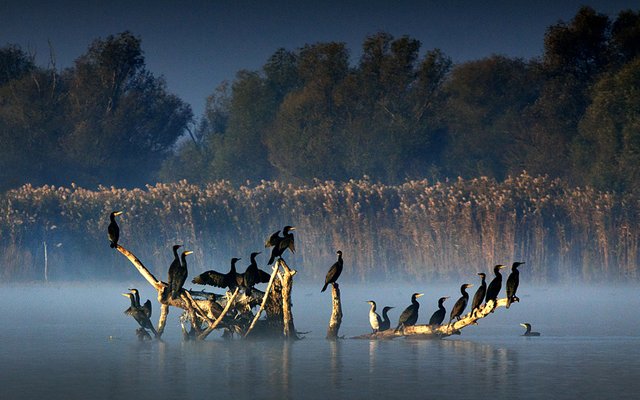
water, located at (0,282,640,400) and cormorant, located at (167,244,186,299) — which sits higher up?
cormorant, located at (167,244,186,299)

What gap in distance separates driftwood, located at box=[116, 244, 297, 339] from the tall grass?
13.9 metres

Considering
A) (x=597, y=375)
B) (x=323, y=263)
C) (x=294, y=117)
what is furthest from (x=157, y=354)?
(x=294, y=117)

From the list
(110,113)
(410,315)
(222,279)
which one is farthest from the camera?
(110,113)

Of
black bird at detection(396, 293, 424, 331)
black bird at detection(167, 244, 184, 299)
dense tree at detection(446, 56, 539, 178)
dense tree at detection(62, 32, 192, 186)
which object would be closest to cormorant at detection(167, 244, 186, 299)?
black bird at detection(167, 244, 184, 299)

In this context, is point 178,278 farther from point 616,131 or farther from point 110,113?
point 110,113

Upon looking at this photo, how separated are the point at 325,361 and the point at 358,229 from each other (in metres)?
17.5

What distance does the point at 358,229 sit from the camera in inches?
1318

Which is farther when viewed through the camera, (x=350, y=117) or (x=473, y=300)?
(x=350, y=117)

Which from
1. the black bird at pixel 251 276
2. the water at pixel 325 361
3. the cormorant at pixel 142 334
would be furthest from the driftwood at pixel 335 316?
the cormorant at pixel 142 334

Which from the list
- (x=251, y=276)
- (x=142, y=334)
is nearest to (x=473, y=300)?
(x=251, y=276)

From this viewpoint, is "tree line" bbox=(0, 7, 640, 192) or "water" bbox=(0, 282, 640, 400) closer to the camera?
"water" bbox=(0, 282, 640, 400)

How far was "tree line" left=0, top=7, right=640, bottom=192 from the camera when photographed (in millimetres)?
48312

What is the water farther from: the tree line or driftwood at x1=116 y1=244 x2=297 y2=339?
the tree line

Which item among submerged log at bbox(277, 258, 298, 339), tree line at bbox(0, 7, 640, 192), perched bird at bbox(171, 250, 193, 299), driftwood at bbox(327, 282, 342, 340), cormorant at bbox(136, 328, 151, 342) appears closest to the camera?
perched bird at bbox(171, 250, 193, 299)
